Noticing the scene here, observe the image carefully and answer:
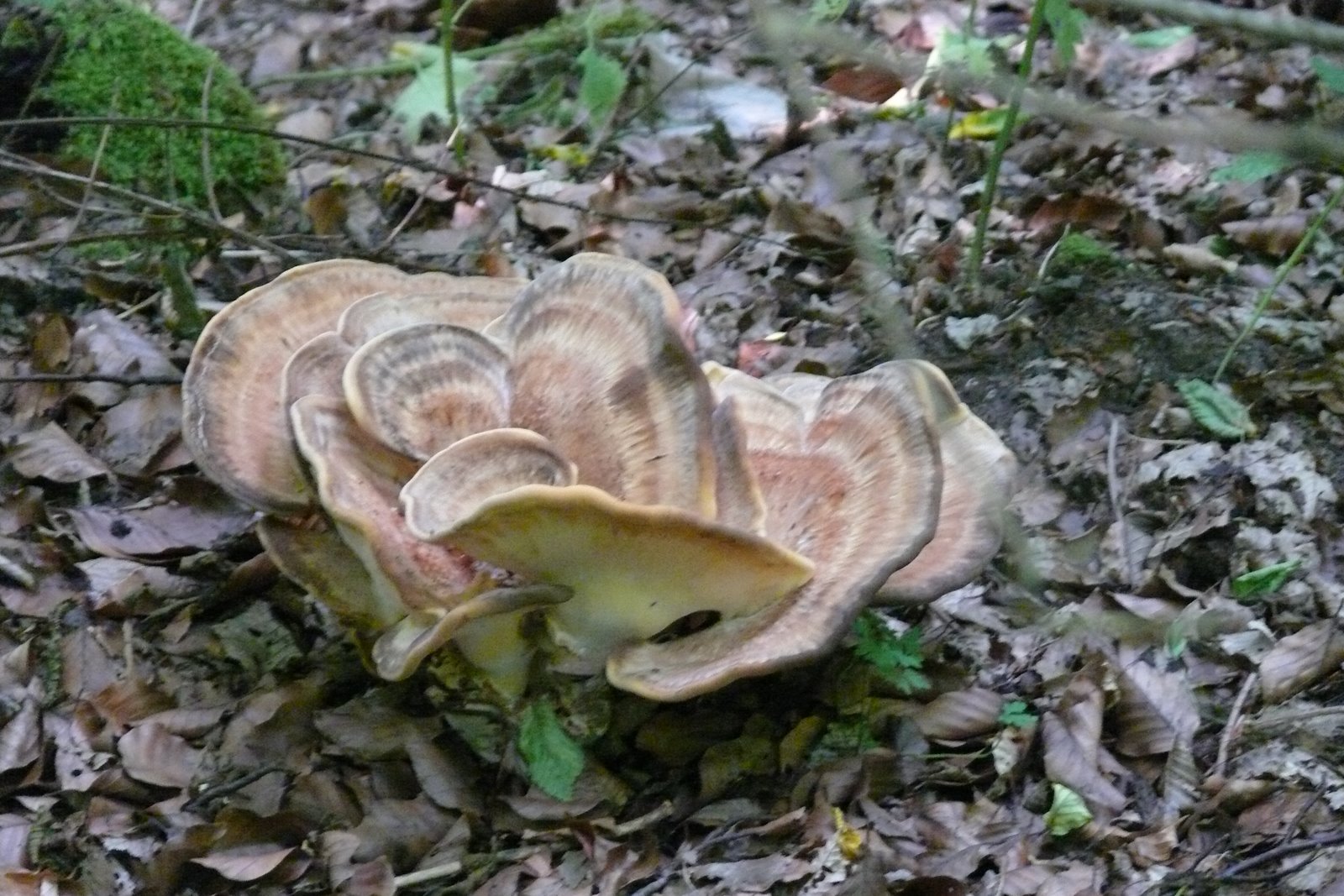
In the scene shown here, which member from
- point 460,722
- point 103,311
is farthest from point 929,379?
point 103,311

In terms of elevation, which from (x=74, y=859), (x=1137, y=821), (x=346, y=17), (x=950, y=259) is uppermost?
(x=346, y=17)

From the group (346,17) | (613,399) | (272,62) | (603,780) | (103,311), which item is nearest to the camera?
(613,399)

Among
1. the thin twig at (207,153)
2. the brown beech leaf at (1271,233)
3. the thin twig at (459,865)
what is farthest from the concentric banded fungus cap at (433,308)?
the brown beech leaf at (1271,233)

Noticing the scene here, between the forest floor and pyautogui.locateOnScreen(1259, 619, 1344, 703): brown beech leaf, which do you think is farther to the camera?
pyautogui.locateOnScreen(1259, 619, 1344, 703): brown beech leaf

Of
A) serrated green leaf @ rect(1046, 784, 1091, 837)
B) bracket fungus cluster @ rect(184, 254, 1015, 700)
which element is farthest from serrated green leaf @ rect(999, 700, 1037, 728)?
bracket fungus cluster @ rect(184, 254, 1015, 700)

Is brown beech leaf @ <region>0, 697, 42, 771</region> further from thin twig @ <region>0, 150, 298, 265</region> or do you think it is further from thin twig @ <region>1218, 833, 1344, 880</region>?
thin twig @ <region>1218, 833, 1344, 880</region>

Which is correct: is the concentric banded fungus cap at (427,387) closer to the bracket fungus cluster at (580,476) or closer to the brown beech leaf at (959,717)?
the bracket fungus cluster at (580,476)

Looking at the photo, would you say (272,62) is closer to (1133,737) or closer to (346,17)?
(346,17)
